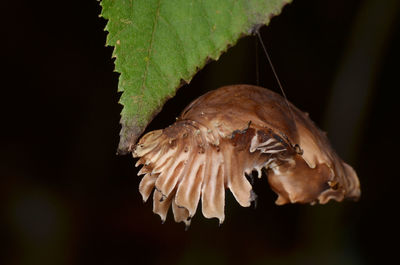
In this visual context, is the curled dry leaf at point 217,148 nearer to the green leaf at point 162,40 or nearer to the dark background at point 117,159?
the green leaf at point 162,40

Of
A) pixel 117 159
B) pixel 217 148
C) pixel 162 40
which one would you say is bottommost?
pixel 117 159

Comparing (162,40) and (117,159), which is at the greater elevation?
(162,40)

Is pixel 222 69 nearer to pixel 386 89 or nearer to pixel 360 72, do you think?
pixel 360 72

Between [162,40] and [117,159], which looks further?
[117,159]

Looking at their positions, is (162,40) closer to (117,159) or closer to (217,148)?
(217,148)

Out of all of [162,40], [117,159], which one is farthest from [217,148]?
[117,159]
